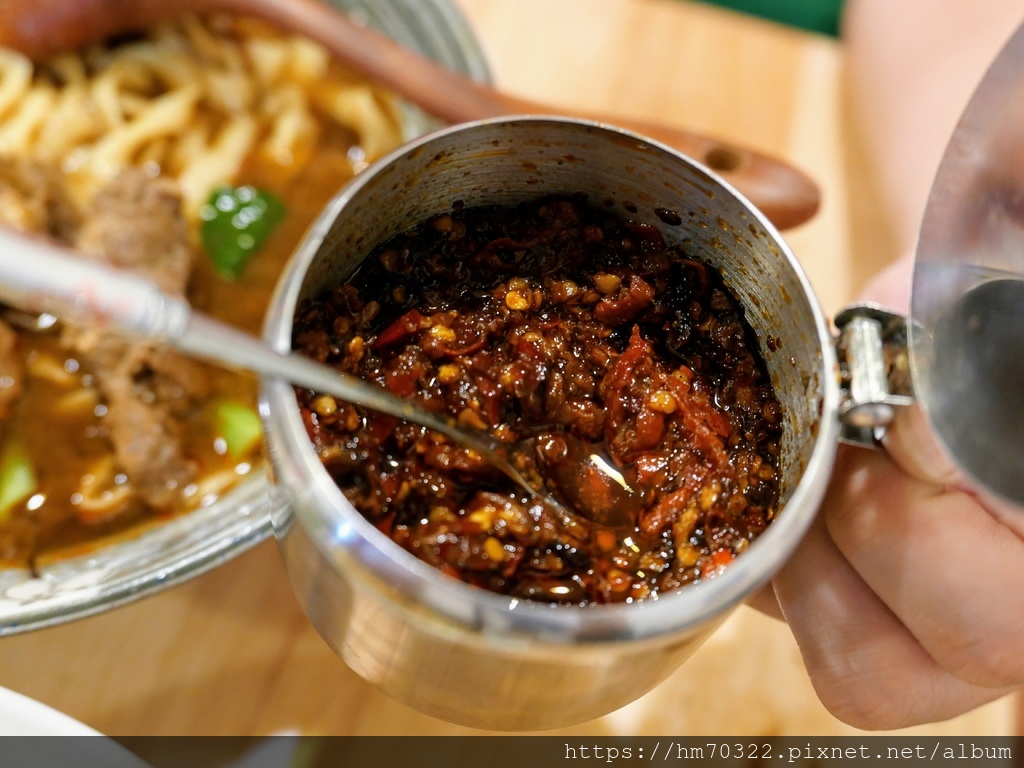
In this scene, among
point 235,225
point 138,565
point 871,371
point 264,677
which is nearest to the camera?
point 871,371

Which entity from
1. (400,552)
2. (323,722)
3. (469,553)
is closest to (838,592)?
(469,553)

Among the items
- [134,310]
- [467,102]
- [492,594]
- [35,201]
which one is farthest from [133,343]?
[492,594]

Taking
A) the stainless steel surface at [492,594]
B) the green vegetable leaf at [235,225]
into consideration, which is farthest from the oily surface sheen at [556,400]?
the green vegetable leaf at [235,225]

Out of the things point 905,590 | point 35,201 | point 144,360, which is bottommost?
point 144,360

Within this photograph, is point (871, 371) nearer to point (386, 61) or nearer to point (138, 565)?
point (138, 565)

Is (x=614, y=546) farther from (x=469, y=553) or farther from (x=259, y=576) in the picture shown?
(x=259, y=576)

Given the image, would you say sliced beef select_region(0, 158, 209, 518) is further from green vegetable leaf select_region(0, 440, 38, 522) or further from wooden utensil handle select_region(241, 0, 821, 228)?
wooden utensil handle select_region(241, 0, 821, 228)
